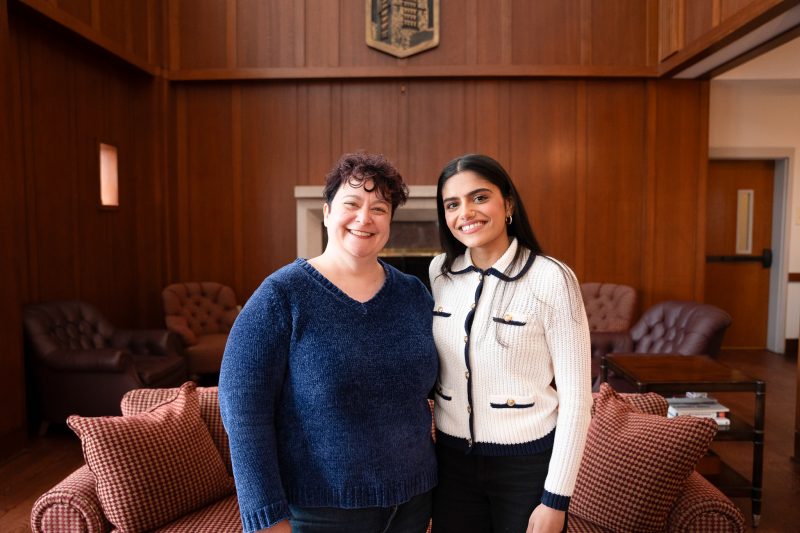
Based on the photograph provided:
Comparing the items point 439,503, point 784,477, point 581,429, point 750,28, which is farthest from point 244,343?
point 750,28

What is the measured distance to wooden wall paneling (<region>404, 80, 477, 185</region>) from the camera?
593cm

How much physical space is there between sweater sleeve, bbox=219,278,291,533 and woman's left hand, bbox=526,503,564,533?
565 millimetres

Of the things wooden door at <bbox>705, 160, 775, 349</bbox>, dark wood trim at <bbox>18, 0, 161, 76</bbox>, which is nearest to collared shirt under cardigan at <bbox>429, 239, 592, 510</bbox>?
dark wood trim at <bbox>18, 0, 161, 76</bbox>

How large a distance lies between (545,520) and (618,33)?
5.50 m

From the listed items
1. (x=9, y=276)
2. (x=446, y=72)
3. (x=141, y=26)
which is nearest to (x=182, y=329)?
(x=9, y=276)

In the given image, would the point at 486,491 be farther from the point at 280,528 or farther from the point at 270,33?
the point at 270,33

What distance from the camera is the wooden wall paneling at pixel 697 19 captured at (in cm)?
465

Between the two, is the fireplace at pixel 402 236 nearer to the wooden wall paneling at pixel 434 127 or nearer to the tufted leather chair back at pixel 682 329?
the wooden wall paneling at pixel 434 127

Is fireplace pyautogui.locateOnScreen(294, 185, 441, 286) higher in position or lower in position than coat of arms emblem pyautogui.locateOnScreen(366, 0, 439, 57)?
lower

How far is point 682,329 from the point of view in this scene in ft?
15.0

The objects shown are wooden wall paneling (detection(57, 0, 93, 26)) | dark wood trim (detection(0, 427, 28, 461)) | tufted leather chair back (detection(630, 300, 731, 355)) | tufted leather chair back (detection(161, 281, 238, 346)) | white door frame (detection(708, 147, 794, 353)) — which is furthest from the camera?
white door frame (detection(708, 147, 794, 353))

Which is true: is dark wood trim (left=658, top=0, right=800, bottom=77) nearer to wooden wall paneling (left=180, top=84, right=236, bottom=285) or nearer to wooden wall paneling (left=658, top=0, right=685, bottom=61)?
wooden wall paneling (left=658, top=0, right=685, bottom=61)

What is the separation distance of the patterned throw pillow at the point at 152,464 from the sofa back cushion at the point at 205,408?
9 cm

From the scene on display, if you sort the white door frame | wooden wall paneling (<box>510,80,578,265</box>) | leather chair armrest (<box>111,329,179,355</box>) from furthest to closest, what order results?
1. the white door frame
2. wooden wall paneling (<box>510,80,578,265</box>)
3. leather chair armrest (<box>111,329,179,355</box>)
